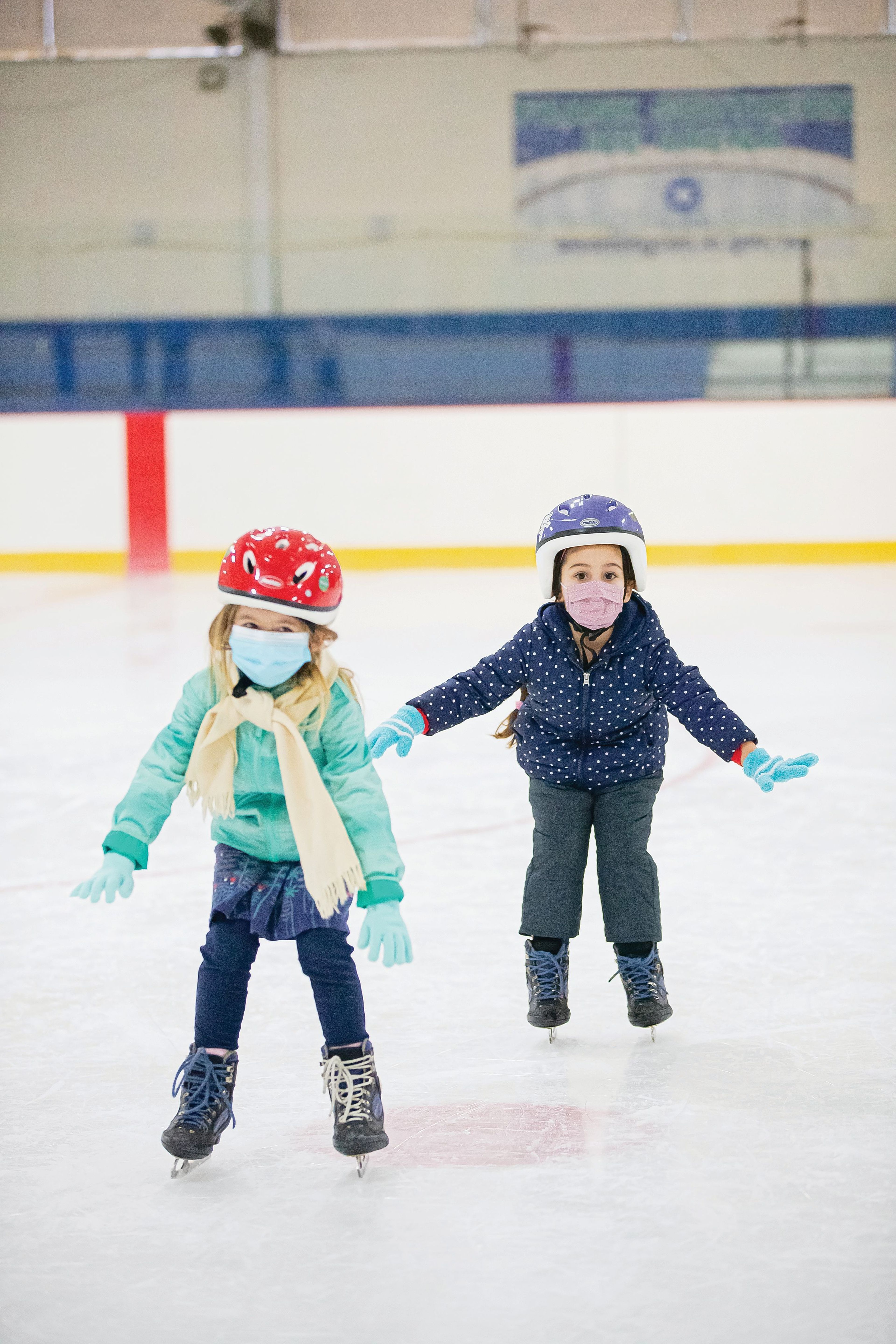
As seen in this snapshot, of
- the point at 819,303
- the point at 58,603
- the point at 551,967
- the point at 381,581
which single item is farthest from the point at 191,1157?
the point at 819,303

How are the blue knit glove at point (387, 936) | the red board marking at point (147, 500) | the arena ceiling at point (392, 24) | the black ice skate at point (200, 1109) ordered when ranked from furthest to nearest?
1. the arena ceiling at point (392, 24)
2. the red board marking at point (147, 500)
3. the black ice skate at point (200, 1109)
4. the blue knit glove at point (387, 936)

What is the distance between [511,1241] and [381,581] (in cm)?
921

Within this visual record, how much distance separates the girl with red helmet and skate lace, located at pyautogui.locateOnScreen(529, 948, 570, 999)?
504mm

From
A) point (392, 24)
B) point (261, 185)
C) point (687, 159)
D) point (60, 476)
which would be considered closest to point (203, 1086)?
point (60, 476)

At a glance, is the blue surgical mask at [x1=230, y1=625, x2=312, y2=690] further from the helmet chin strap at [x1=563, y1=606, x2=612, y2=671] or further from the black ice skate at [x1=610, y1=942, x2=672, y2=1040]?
the black ice skate at [x1=610, y1=942, x2=672, y2=1040]

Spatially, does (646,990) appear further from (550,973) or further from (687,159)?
(687,159)

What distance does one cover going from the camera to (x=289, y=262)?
12.8m

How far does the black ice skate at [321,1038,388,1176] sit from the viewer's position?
1846 mm

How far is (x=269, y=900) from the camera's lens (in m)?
1.85

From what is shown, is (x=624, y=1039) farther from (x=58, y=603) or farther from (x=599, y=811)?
(x=58, y=603)

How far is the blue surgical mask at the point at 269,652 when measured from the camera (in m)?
1.82

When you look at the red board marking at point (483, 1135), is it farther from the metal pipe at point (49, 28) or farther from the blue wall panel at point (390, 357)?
the metal pipe at point (49, 28)

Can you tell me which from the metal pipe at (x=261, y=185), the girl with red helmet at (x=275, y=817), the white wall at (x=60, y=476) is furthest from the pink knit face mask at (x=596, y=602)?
the metal pipe at (x=261, y=185)

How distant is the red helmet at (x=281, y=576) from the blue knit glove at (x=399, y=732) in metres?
0.30
